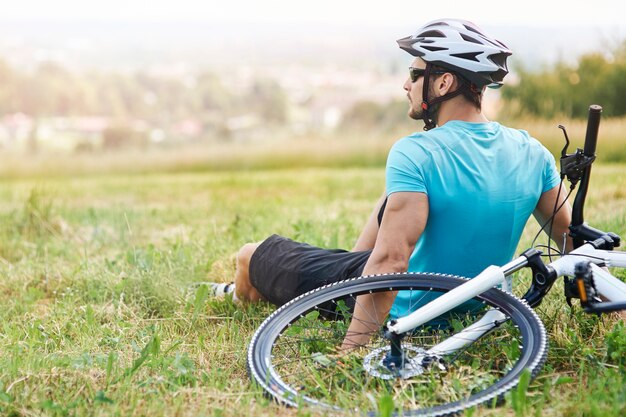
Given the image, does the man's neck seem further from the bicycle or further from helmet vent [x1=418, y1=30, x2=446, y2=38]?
the bicycle

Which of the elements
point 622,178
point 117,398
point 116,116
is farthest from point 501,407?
point 116,116

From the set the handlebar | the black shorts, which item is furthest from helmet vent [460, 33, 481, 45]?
the black shorts

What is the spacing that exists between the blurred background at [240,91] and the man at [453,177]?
307mm

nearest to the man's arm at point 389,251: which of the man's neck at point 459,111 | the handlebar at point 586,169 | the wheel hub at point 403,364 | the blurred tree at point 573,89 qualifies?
the wheel hub at point 403,364

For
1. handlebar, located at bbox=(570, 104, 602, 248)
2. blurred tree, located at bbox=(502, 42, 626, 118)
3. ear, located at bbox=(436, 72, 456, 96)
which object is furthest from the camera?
blurred tree, located at bbox=(502, 42, 626, 118)

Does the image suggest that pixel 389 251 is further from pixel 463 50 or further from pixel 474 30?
pixel 474 30

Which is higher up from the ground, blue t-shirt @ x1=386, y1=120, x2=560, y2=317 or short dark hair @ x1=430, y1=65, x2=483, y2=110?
short dark hair @ x1=430, y1=65, x2=483, y2=110

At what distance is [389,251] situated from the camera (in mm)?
3191

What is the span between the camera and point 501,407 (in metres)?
2.86

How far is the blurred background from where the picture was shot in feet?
57.5

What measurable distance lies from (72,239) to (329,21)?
532ft

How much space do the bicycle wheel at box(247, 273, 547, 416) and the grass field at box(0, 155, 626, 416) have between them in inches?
4.7

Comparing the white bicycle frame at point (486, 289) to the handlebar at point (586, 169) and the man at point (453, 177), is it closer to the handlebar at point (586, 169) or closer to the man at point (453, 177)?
the handlebar at point (586, 169)

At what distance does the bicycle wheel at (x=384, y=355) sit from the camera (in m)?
2.93
